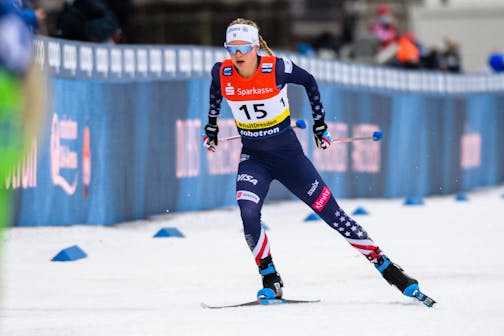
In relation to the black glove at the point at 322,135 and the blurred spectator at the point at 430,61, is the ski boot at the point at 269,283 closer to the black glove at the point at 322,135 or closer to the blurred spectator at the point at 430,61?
the black glove at the point at 322,135

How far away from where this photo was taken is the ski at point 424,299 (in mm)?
8469

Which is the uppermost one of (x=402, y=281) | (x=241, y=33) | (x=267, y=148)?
(x=241, y=33)

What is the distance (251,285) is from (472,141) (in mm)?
15716

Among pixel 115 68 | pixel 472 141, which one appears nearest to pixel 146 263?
pixel 115 68

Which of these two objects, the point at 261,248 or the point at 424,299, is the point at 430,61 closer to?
the point at 261,248

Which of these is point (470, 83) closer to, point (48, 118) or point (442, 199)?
point (442, 199)

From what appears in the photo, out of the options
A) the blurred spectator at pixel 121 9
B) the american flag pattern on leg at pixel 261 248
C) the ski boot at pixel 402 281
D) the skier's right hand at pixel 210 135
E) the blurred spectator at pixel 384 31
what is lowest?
the ski boot at pixel 402 281

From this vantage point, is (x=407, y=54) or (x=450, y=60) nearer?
(x=407, y=54)

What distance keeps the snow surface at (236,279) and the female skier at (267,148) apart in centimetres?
36

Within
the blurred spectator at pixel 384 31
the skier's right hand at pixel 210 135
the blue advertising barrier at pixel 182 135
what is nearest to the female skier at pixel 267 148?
the skier's right hand at pixel 210 135

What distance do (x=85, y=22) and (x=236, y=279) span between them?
230 inches

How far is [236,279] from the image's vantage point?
10.4 m

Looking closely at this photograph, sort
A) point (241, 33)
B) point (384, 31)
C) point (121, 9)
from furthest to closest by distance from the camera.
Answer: point (384, 31), point (121, 9), point (241, 33)

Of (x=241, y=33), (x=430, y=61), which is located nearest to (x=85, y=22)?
(x=241, y=33)
